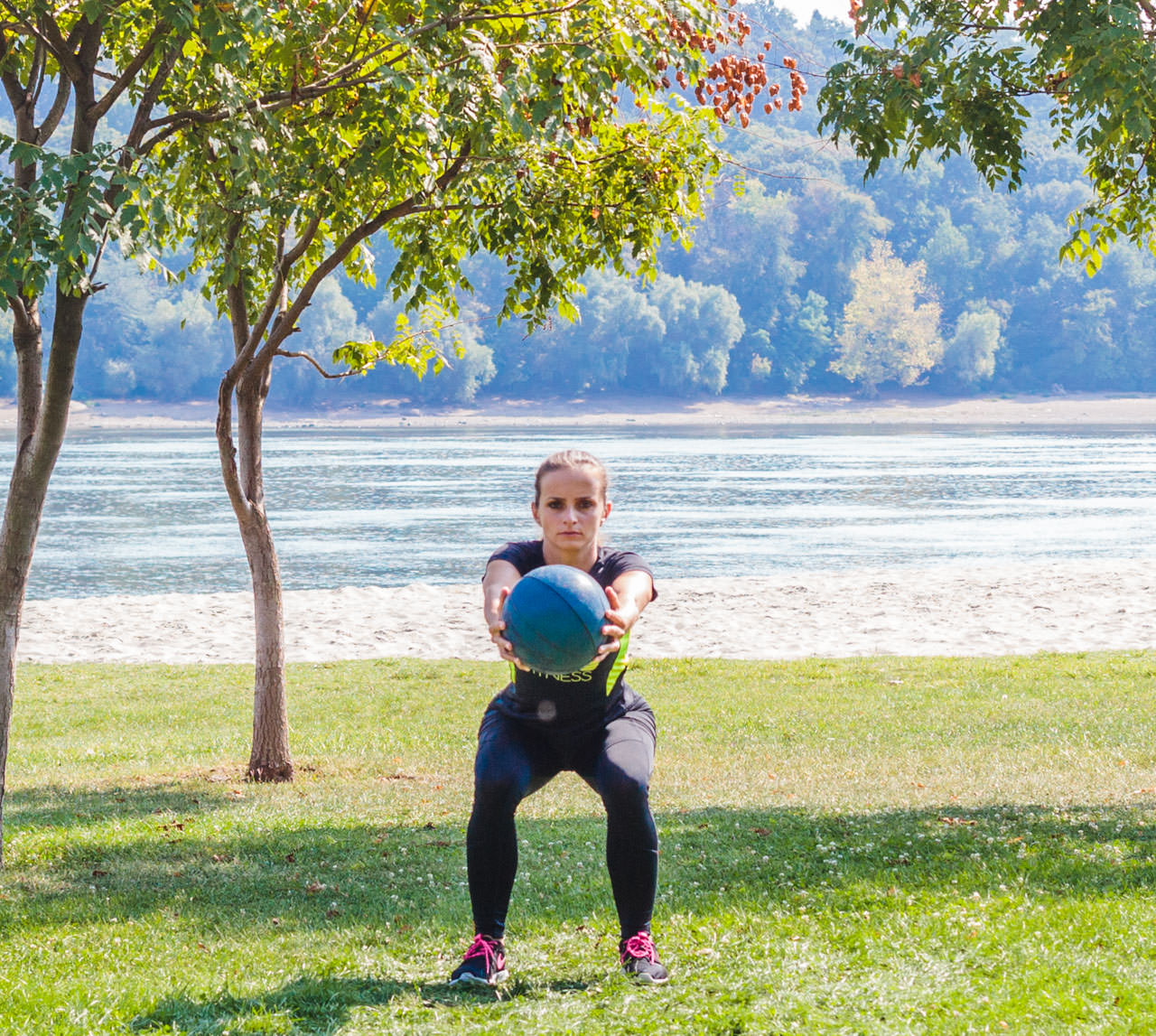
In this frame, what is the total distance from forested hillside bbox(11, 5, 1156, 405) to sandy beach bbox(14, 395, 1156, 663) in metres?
109

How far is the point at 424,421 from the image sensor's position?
134m

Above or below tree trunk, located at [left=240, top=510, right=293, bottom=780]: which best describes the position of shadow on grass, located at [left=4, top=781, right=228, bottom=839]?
below

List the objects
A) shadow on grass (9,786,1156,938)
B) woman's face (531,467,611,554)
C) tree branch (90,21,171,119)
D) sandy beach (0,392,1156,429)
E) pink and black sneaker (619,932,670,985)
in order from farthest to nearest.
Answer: sandy beach (0,392,1156,429) → tree branch (90,21,171,119) → shadow on grass (9,786,1156,938) → woman's face (531,467,611,554) → pink and black sneaker (619,932,670,985)

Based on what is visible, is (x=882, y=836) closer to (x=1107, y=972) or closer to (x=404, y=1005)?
(x=1107, y=972)

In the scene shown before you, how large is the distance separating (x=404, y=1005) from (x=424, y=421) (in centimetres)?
13041

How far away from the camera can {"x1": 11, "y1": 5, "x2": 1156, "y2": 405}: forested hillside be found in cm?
14600

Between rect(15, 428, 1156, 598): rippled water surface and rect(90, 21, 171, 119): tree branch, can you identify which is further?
rect(15, 428, 1156, 598): rippled water surface

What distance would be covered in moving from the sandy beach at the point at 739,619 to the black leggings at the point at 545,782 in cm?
1440

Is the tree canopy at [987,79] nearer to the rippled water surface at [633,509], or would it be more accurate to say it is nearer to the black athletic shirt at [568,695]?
the black athletic shirt at [568,695]

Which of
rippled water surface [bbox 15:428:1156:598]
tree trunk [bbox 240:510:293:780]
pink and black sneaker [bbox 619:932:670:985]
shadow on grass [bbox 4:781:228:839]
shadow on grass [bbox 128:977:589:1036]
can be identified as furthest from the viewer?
rippled water surface [bbox 15:428:1156:598]

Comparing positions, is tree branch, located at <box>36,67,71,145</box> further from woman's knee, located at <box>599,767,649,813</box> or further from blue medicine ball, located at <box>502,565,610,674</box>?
woman's knee, located at <box>599,767,649,813</box>

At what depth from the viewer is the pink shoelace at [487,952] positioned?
17.9 feet

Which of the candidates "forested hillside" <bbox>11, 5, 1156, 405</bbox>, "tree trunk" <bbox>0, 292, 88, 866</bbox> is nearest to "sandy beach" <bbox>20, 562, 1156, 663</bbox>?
"tree trunk" <bbox>0, 292, 88, 866</bbox>

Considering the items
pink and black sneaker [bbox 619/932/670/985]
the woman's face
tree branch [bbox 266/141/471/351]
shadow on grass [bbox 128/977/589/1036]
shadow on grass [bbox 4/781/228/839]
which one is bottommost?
shadow on grass [bbox 4/781/228/839]
